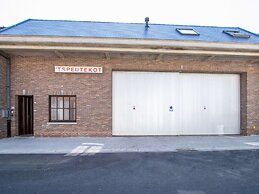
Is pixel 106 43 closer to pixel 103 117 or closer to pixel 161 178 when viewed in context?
pixel 103 117

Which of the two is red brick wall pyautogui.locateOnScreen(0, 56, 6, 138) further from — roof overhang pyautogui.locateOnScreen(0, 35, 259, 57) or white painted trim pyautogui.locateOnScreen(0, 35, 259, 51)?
white painted trim pyautogui.locateOnScreen(0, 35, 259, 51)

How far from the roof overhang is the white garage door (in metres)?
1.95

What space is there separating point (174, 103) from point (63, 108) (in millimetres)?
6211

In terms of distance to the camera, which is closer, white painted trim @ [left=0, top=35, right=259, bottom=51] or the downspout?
white painted trim @ [left=0, top=35, right=259, bottom=51]

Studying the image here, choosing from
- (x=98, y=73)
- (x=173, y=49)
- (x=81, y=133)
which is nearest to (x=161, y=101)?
(x=173, y=49)

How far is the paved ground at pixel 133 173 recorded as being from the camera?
14.6 ft

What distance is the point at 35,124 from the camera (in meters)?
10.3

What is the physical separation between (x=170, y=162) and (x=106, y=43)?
229 inches

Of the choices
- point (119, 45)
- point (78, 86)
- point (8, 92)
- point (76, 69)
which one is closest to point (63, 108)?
point (78, 86)

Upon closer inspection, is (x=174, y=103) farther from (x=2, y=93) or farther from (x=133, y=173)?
(x=2, y=93)

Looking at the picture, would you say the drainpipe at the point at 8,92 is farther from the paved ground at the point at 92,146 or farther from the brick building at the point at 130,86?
the paved ground at the point at 92,146

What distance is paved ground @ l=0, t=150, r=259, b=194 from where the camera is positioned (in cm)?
444

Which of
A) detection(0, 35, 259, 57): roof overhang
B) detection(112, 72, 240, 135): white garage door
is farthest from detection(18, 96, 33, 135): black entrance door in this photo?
detection(112, 72, 240, 135): white garage door

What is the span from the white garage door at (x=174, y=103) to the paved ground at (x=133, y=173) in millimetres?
3792
